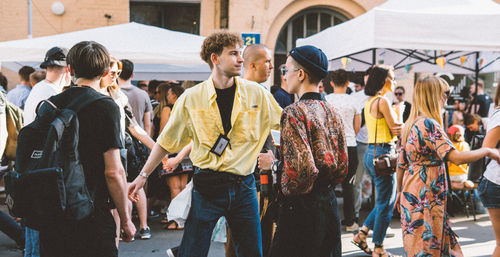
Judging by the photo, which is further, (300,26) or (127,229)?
(300,26)

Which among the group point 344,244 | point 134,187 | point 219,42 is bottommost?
point 344,244

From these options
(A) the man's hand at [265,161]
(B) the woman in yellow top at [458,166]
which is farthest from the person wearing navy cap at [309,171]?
(B) the woman in yellow top at [458,166]

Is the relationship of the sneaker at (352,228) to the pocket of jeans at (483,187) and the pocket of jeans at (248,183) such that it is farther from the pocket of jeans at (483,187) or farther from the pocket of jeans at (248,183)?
the pocket of jeans at (248,183)

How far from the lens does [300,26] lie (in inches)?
545

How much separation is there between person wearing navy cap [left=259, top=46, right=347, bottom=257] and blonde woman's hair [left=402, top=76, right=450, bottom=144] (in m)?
1.41

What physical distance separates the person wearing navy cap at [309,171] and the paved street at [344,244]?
2.94m

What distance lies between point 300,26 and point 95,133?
11782 mm

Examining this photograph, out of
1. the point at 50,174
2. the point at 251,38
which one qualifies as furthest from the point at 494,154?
the point at 251,38

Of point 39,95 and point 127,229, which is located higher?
point 39,95

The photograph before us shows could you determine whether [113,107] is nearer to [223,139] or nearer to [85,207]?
[85,207]

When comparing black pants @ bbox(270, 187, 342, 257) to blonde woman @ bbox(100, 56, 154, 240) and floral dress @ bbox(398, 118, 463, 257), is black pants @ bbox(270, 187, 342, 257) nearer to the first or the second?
floral dress @ bbox(398, 118, 463, 257)

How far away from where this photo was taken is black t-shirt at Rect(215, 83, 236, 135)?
3406mm

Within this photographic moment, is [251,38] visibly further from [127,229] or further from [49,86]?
[127,229]

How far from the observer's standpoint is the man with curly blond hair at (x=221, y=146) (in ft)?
10.9
